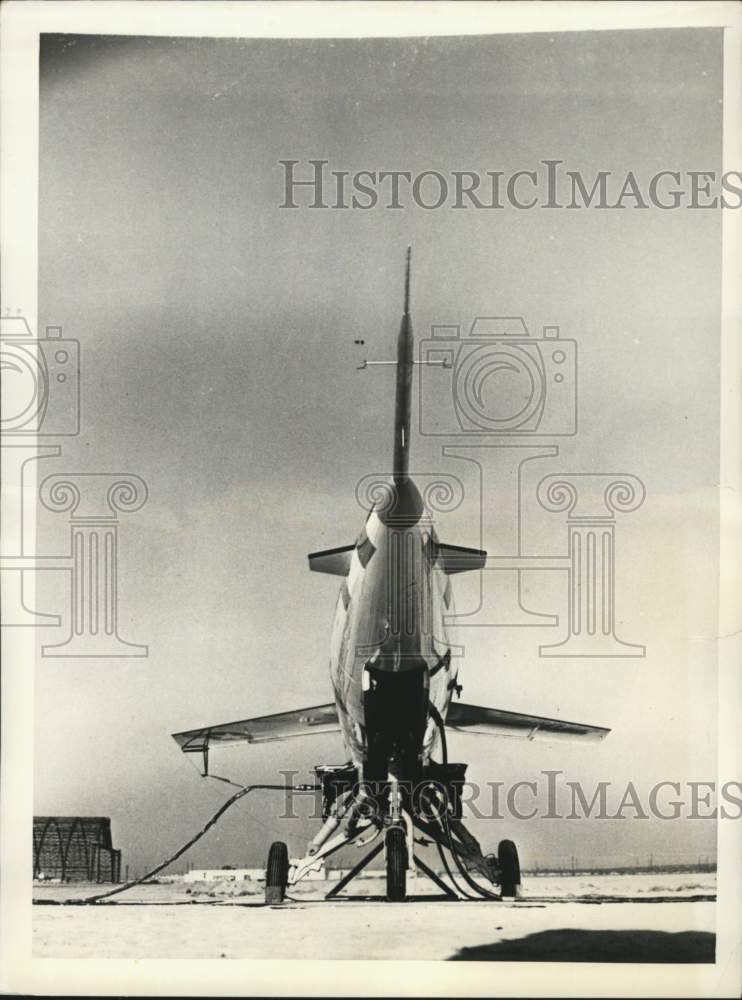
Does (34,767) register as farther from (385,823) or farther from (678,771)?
(678,771)

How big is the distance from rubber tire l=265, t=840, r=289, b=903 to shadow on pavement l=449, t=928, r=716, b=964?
13.1 inches

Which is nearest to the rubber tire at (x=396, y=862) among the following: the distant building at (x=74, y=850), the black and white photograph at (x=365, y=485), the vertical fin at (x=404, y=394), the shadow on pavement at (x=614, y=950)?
the black and white photograph at (x=365, y=485)

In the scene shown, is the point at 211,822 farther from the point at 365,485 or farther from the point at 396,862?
the point at 365,485

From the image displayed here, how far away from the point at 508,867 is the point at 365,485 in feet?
2.46

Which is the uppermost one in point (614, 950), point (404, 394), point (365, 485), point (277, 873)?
point (404, 394)

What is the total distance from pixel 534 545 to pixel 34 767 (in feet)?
3.34

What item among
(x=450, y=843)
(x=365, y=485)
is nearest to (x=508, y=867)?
(x=450, y=843)

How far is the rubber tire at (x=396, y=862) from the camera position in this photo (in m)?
1.83

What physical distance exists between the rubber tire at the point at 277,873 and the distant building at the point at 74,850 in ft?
0.93

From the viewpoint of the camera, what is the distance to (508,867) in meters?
1.83

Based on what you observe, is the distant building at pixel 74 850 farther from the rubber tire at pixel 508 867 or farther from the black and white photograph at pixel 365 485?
the rubber tire at pixel 508 867

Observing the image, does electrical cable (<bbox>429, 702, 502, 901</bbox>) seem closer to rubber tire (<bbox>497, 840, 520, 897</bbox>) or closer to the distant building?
rubber tire (<bbox>497, 840, 520, 897</bbox>)

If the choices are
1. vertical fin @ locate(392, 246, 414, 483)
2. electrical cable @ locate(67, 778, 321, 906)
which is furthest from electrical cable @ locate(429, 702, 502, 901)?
vertical fin @ locate(392, 246, 414, 483)

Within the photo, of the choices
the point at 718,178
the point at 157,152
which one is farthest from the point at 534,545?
the point at 157,152
